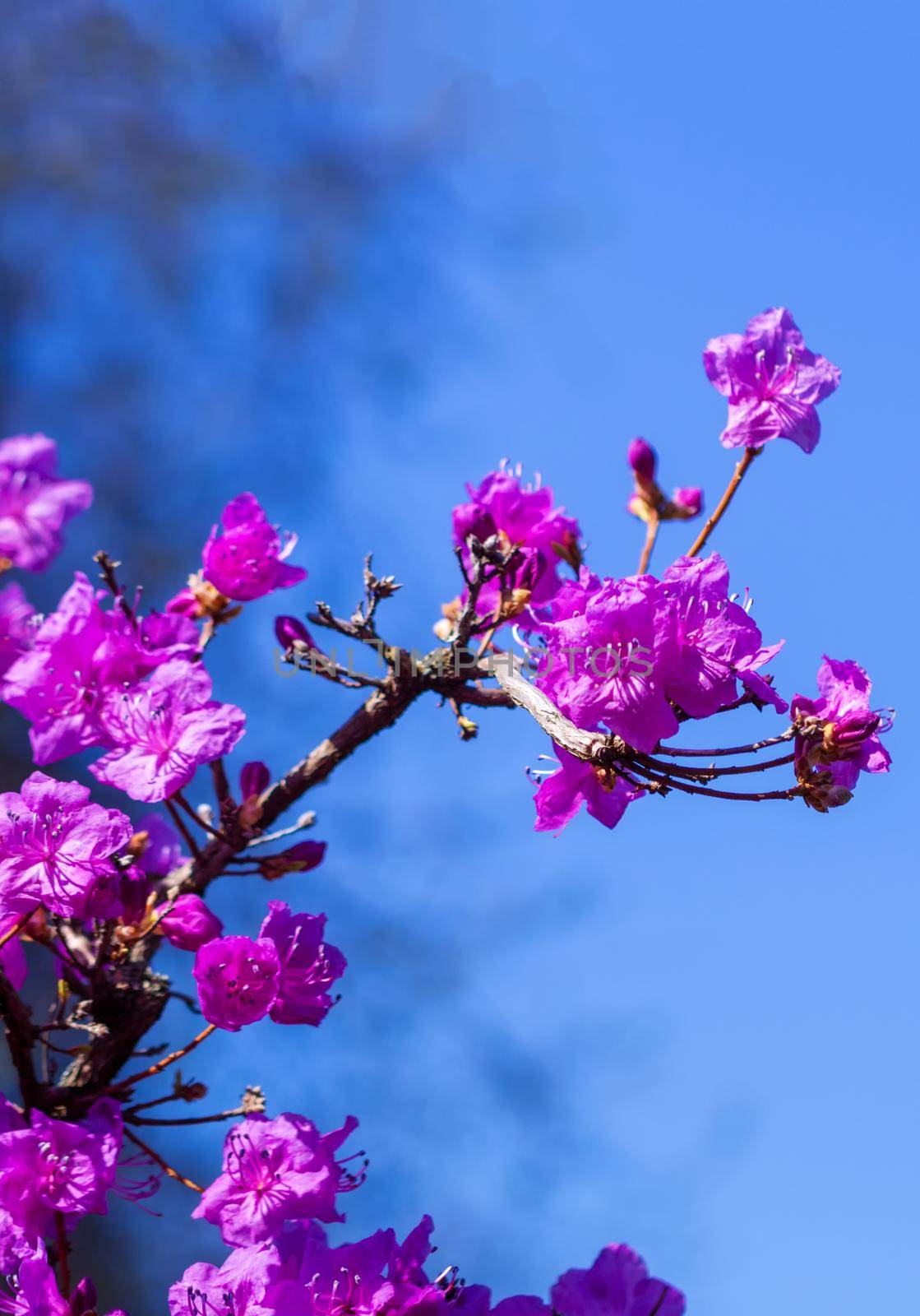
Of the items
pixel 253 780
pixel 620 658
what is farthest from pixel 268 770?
pixel 620 658

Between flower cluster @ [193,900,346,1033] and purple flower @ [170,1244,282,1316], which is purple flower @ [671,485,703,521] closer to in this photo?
flower cluster @ [193,900,346,1033]

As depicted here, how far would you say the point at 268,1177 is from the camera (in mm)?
1970

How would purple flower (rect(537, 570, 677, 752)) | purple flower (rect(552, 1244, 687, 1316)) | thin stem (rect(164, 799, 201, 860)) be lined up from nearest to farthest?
purple flower (rect(537, 570, 677, 752))
purple flower (rect(552, 1244, 687, 1316))
thin stem (rect(164, 799, 201, 860))

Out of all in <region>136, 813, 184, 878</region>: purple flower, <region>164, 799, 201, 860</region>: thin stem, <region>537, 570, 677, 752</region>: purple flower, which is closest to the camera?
<region>537, 570, 677, 752</region>: purple flower

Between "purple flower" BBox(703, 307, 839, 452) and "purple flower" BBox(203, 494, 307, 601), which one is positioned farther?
"purple flower" BBox(203, 494, 307, 601)

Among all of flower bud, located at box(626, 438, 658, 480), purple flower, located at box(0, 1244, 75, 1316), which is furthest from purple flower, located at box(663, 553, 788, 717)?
purple flower, located at box(0, 1244, 75, 1316)

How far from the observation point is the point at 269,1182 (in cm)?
197

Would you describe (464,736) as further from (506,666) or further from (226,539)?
(226,539)

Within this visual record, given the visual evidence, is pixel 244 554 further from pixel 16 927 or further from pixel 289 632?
pixel 16 927

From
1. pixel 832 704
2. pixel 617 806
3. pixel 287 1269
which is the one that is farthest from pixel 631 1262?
pixel 832 704

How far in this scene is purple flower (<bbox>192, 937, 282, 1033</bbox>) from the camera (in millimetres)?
1941

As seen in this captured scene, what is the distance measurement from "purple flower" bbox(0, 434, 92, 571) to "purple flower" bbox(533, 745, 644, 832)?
1014 millimetres

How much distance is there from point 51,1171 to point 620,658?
3.80 ft

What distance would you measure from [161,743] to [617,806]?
746 millimetres
